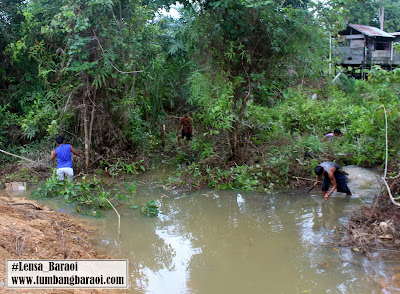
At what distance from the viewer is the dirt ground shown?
448 centimetres

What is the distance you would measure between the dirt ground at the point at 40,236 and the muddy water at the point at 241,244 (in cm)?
38

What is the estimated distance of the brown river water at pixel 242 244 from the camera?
15.1 feet

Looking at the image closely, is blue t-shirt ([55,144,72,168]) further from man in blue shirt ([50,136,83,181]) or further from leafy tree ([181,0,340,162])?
leafy tree ([181,0,340,162])

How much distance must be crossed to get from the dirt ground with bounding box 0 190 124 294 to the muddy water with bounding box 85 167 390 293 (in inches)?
14.9

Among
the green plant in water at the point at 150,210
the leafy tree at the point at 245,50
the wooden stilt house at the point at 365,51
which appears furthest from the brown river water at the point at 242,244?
the wooden stilt house at the point at 365,51

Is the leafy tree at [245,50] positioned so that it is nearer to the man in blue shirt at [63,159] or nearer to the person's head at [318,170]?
the person's head at [318,170]

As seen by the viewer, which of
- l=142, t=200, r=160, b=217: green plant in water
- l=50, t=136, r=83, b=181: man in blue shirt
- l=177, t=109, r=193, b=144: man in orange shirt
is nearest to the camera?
l=142, t=200, r=160, b=217: green plant in water

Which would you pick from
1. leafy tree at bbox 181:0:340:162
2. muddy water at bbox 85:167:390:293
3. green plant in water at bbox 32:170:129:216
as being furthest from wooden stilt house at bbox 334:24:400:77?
green plant in water at bbox 32:170:129:216

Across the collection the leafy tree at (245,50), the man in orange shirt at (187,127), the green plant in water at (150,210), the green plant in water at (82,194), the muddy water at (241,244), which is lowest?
the muddy water at (241,244)

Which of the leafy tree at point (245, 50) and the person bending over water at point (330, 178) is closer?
the person bending over water at point (330, 178)

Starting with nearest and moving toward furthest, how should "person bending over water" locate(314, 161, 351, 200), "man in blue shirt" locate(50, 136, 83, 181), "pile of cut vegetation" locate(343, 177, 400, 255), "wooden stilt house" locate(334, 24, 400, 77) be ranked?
"pile of cut vegetation" locate(343, 177, 400, 255), "person bending over water" locate(314, 161, 351, 200), "man in blue shirt" locate(50, 136, 83, 181), "wooden stilt house" locate(334, 24, 400, 77)

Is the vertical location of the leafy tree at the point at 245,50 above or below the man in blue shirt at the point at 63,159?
above

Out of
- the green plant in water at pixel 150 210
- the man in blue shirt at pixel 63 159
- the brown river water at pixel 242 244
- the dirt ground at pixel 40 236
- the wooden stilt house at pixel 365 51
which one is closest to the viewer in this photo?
the dirt ground at pixel 40 236

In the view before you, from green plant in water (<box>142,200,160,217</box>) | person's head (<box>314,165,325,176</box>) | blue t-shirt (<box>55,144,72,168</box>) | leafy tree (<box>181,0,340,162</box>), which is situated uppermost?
leafy tree (<box>181,0,340,162</box>)
